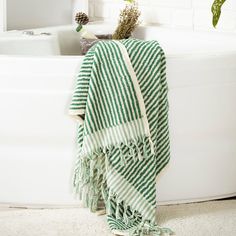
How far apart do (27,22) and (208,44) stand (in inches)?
35.7

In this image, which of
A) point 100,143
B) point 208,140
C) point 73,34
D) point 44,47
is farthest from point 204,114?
point 73,34

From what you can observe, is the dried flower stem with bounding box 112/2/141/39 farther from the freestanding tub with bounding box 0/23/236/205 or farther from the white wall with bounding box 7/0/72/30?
the freestanding tub with bounding box 0/23/236/205

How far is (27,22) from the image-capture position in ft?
10.7

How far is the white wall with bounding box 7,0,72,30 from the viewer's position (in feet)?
10.4

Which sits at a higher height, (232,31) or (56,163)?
(232,31)

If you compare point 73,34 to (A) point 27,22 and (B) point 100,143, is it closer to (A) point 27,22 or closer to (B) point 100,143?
(A) point 27,22

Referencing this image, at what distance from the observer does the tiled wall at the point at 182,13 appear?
3074mm

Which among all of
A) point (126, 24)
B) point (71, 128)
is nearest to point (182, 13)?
point (126, 24)

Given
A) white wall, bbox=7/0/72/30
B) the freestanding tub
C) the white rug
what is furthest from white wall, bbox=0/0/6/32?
the white rug

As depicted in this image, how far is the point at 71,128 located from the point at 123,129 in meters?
0.20

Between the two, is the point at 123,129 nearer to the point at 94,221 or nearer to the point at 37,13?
the point at 94,221

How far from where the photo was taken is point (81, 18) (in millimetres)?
3275

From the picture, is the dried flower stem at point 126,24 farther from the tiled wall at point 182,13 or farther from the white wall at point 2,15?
the white wall at point 2,15

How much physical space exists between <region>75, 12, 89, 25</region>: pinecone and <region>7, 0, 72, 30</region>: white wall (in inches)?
7.2
